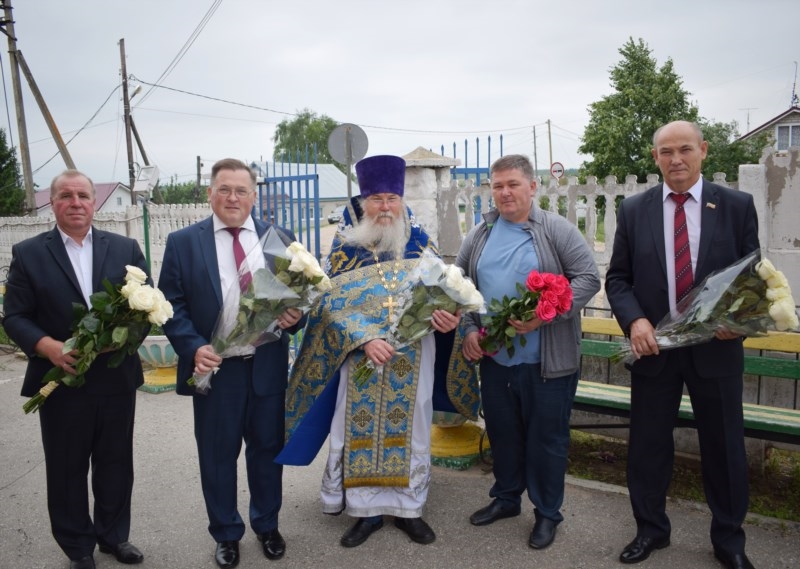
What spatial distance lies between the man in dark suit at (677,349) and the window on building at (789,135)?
111ft

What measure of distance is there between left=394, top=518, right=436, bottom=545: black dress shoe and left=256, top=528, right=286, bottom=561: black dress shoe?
0.68 m

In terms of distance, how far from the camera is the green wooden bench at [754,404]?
140 inches

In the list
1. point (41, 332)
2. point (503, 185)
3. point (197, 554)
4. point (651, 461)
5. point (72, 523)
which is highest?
point (503, 185)

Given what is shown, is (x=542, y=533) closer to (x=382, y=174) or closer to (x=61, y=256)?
(x=382, y=174)

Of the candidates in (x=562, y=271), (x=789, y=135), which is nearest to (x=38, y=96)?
(x=562, y=271)

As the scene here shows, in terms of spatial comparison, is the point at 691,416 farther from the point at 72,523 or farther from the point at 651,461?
the point at 72,523

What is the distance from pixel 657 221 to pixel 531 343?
89 centimetres

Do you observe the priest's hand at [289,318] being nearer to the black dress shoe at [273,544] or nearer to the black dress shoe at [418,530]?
the black dress shoe at [273,544]

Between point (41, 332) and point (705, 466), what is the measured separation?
325 centimetres

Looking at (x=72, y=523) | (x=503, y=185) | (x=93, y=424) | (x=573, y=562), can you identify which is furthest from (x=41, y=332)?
(x=573, y=562)

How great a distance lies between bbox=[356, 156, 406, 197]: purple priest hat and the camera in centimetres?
365

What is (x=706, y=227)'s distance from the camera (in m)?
3.09

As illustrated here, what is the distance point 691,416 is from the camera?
379 centimetres

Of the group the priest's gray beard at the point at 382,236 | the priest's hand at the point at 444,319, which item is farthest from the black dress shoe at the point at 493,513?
the priest's gray beard at the point at 382,236
